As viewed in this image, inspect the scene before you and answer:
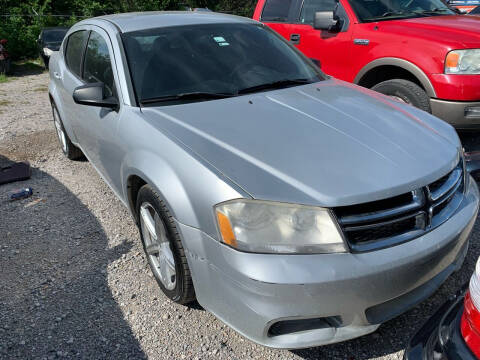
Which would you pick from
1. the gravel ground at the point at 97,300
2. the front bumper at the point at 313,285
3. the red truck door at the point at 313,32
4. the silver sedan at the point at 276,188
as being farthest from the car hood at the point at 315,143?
the red truck door at the point at 313,32

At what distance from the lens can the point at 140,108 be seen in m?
2.56

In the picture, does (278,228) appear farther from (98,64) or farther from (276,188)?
(98,64)

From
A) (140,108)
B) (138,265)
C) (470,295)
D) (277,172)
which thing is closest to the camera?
(470,295)

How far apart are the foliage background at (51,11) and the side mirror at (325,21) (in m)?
13.5

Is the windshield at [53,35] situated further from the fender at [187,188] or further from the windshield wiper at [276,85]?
the fender at [187,188]

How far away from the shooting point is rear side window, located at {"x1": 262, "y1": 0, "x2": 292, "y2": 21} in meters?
5.61

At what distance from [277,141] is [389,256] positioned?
2.63 ft

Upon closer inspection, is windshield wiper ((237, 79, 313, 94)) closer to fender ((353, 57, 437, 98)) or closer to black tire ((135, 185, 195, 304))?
black tire ((135, 185, 195, 304))

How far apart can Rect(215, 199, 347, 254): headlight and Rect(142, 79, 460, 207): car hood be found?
50 millimetres

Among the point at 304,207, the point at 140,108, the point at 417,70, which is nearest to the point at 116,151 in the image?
the point at 140,108

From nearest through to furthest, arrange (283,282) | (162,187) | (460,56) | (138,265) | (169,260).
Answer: (283,282) < (162,187) < (169,260) < (138,265) < (460,56)

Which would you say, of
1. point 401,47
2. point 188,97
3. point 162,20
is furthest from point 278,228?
point 401,47

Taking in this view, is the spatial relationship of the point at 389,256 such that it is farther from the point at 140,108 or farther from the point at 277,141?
the point at 140,108

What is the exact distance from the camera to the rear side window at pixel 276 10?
18.4 ft
